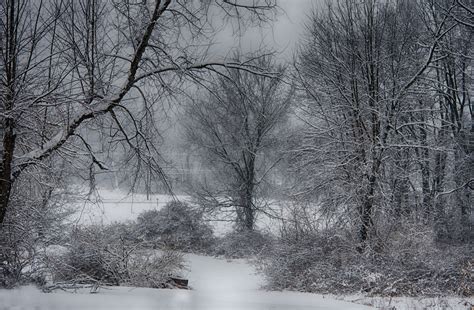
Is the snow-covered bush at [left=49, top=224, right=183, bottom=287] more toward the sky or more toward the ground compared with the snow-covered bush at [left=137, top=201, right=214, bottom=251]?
more toward the ground

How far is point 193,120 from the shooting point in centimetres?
2459

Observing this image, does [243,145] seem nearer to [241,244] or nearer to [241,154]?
[241,154]

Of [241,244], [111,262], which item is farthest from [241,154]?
[111,262]

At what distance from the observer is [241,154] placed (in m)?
23.9

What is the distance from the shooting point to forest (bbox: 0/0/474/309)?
7078mm

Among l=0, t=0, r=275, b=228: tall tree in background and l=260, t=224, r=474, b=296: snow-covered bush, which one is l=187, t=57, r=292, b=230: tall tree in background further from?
l=0, t=0, r=275, b=228: tall tree in background

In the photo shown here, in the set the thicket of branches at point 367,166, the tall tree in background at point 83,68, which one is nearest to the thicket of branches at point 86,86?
the tall tree in background at point 83,68

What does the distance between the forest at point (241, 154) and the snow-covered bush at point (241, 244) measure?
11cm

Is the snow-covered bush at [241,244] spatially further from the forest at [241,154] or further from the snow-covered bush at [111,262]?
the snow-covered bush at [111,262]

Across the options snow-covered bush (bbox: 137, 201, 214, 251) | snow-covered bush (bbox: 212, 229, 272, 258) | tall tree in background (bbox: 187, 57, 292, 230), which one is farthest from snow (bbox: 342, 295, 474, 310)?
snow-covered bush (bbox: 137, 201, 214, 251)

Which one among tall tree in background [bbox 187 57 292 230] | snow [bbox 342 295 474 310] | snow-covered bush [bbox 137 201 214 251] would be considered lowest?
snow [bbox 342 295 474 310]

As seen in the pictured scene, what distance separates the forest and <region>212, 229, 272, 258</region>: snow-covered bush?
0.11m

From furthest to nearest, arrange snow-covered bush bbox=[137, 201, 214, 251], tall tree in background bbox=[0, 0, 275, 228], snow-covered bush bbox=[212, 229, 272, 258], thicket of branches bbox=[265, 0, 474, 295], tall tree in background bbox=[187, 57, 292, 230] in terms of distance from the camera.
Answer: snow-covered bush bbox=[137, 201, 214, 251], tall tree in background bbox=[187, 57, 292, 230], snow-covered bush bbox=[212, 229, 272, 258], thicket of branches bbox=[265, 0, 474, 295], tall tree in background bbox=[0, 0, 275, 228]

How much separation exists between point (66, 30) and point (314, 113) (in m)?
10.8
